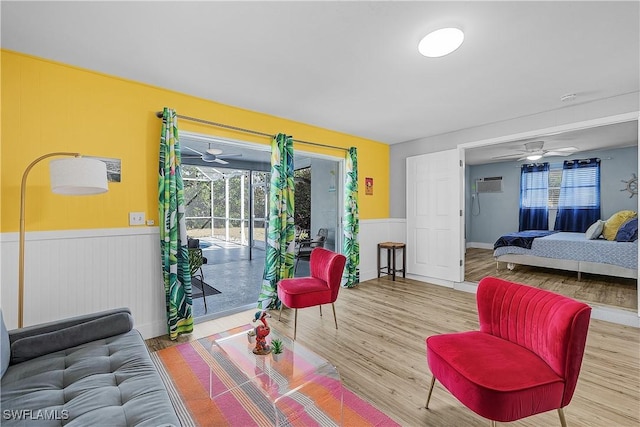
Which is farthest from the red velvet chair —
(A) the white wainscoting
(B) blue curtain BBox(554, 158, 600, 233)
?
(B) blue curtain BBox(554, 158, 600, 233)

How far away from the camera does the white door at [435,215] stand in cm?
473

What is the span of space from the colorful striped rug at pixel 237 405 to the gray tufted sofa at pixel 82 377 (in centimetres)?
46

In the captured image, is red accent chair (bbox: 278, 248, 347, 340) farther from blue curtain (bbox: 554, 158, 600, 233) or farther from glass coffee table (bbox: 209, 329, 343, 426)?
blue curtain (bbox: 554, 158, 600, 233)

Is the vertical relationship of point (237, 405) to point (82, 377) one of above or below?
below

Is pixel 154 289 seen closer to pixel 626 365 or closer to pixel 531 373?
pixel 531 373

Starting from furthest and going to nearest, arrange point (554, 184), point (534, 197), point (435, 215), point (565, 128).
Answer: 1. point (534, 197)
2. point (554, 184)
3. point (435, 215)
4. point (565, 128)

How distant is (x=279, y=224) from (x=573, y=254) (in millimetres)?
4992

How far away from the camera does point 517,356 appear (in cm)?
162

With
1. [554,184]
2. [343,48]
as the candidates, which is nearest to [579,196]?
[554,184]

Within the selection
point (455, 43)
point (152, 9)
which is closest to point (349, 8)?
point (455, 43)

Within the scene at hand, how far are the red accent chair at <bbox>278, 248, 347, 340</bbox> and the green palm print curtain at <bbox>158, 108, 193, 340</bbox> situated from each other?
3.35 feet

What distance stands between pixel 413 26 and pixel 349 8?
0.50 m

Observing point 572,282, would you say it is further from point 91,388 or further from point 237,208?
point 91,388

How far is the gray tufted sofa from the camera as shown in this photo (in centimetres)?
126
